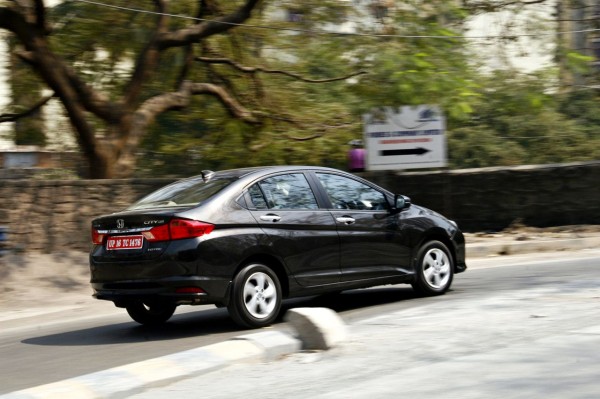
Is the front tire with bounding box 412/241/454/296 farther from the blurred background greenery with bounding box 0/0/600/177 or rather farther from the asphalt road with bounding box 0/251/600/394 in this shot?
the blurred background greenery with bounding box 0/0/600/177

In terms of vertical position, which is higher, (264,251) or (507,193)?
(507,193)

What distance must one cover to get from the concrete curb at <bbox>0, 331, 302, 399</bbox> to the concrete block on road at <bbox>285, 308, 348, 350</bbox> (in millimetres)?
123

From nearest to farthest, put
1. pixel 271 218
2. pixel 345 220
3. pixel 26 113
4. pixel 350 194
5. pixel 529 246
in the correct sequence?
pixel 271 218 → pixel 345 220 → pixel 350 194 → pixel 529 246 → pixel 26 113

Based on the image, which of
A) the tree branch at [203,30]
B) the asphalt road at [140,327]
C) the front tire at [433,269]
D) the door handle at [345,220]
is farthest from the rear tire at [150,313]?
the tree branch at [203,30]

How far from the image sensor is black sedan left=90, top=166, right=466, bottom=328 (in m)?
8.45

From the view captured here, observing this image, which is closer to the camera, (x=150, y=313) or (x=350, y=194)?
(x=150, y=313)

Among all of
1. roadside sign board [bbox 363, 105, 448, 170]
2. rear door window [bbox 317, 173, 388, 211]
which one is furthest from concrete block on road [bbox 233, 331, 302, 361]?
roadside sign board [bbox 363, 105, 448, 170]

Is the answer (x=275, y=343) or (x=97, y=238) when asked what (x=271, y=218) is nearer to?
(x=97, y=238)

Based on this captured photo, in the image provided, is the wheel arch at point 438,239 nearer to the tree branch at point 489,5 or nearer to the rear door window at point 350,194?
the rear door window at point 350,194

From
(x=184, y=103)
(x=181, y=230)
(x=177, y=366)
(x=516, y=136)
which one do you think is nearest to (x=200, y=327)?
(x=181, y=230)

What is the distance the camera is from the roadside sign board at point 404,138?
1702 cm

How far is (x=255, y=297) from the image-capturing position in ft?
28.7

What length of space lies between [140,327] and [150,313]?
179 millimetres

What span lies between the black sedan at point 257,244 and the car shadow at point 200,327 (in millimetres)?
252
